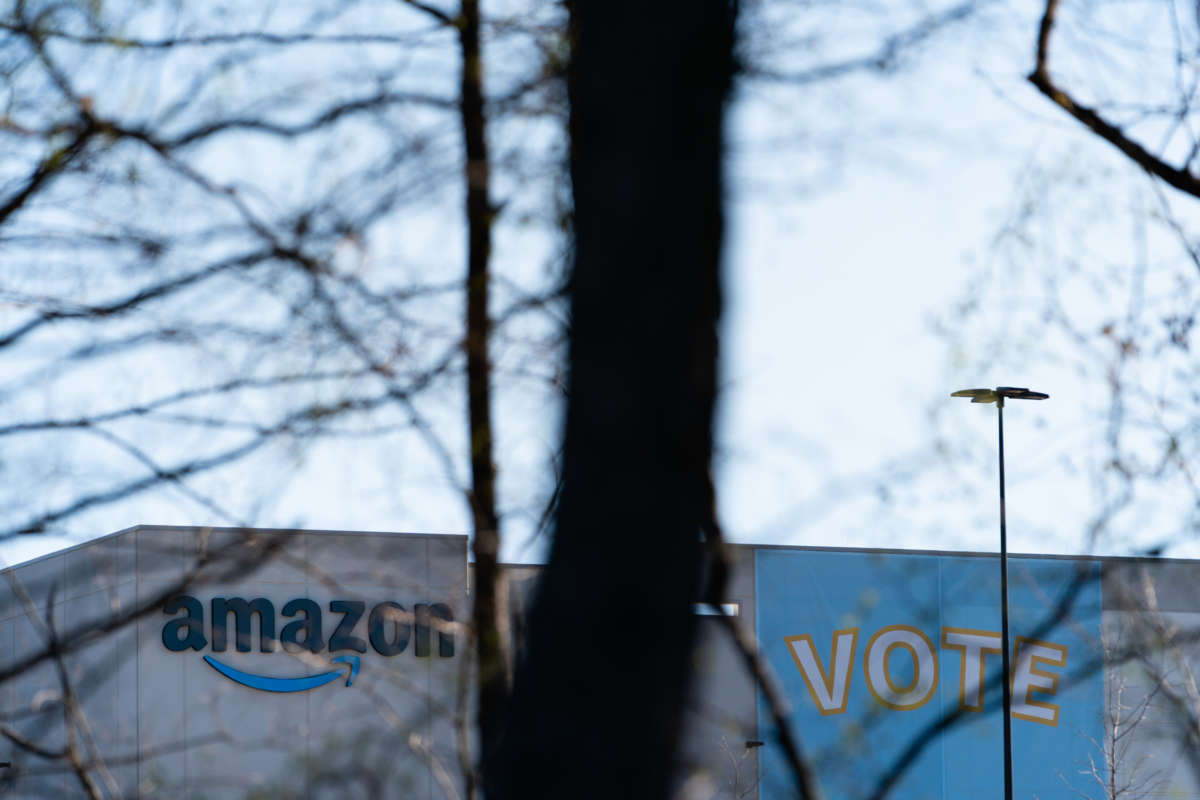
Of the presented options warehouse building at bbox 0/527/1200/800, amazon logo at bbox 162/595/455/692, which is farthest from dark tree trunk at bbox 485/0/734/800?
amazon logo at bbox 162/595/455/692

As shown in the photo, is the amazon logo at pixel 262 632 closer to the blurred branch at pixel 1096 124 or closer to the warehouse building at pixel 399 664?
the warehouse building at pixel 399 664

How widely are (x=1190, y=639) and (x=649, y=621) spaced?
2.34 metres

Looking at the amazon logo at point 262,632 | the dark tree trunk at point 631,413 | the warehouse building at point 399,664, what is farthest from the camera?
the amazon logo at point 262,632

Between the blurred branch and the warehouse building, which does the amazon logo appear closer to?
the warehouse building

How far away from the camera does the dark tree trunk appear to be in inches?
87.3

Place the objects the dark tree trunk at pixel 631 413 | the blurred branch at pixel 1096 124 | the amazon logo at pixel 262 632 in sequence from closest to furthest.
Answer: the dark tree trunk at pixel 631 413, the blurred branch at pixel 1096 124, the amazon logo at pixel 262 632

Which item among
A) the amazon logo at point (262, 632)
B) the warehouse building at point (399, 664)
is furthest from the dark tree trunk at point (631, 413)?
the amazon logo at point (262, 632)

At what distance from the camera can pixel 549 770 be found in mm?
2195

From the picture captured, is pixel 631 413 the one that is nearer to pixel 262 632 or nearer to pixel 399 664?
pixel 399 664

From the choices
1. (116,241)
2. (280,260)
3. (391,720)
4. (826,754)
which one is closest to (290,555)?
(391,720)

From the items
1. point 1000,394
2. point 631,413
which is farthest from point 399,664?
point 631,413

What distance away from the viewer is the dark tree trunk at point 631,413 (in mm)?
2217

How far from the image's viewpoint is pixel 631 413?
2307 mm

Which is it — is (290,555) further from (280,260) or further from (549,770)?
(549,770)
